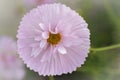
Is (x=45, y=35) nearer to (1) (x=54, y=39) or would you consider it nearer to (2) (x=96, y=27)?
(1) (x=54, y=39)

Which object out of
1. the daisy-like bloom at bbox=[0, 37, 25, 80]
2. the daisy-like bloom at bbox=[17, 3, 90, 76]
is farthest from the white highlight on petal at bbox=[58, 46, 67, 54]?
the daisy-like bloom at bbox=[0, 37, 25, 80]

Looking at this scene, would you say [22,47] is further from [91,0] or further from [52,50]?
[91,0]

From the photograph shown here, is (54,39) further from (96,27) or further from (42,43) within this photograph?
(96,27)

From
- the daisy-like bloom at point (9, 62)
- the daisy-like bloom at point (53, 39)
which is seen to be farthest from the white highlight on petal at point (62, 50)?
the daisy-like bloom at point (9, 62)

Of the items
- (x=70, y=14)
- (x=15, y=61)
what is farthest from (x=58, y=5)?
(x=15, y=61)

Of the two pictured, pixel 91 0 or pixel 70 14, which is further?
pixel 91 0

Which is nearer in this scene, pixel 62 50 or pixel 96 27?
pixel 62 50

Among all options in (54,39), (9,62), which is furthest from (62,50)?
(9,62)
